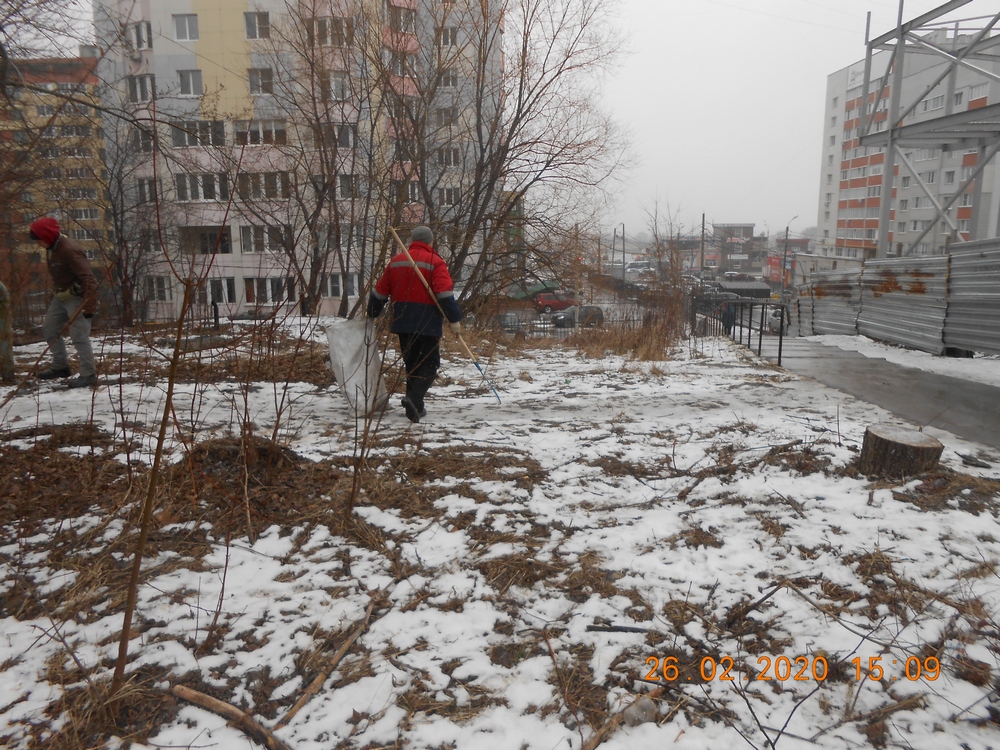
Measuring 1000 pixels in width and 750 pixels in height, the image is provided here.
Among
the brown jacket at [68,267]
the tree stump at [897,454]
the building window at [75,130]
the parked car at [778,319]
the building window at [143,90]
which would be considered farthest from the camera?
the parked car at [778,319]

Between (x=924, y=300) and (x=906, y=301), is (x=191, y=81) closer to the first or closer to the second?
(x=906, y=301)

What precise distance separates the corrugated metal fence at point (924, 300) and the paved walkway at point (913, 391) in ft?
3.25

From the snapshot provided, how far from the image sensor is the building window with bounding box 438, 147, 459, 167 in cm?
1566

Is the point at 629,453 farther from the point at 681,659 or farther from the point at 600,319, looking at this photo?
the point at 600,319

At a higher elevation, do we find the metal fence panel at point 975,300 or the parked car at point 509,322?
the metal fence panel at point 975,300

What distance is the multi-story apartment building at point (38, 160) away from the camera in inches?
191

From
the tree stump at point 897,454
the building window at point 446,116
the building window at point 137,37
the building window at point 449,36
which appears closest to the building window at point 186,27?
the building window at point 446,116

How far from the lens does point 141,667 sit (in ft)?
7.67

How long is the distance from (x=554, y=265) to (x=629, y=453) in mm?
10498

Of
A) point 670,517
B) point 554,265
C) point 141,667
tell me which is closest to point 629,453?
point 670,517

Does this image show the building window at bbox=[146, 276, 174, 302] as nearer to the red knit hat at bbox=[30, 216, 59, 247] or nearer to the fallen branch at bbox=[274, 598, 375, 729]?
the red knit hat at bbox=[30, 216, 59, 247]

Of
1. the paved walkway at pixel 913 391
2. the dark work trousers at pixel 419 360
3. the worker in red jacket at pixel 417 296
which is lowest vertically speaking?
the paved walkway at pixel 913 391
